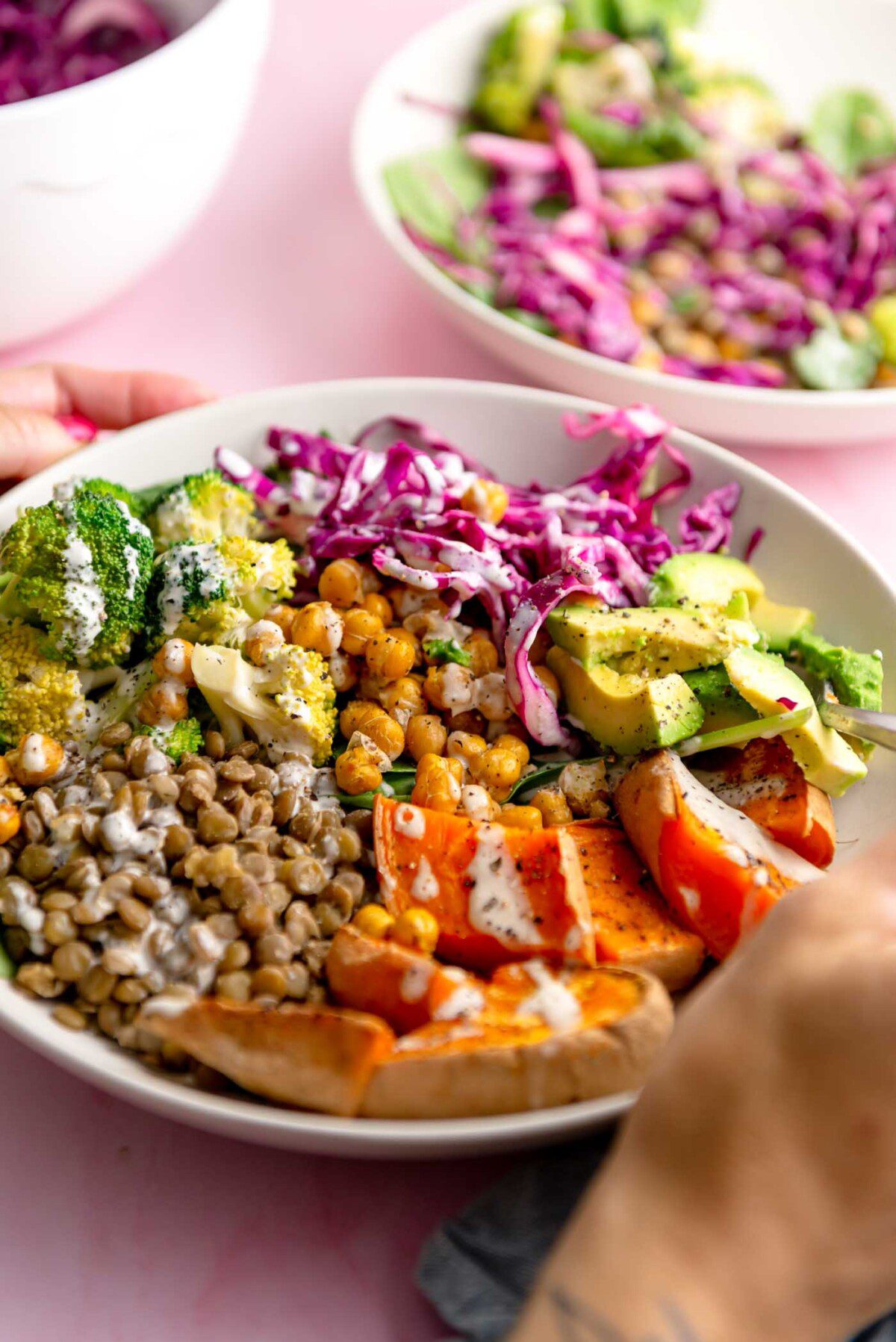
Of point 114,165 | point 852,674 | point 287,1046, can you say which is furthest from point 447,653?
point 114,165

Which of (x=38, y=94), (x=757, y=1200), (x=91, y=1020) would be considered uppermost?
(x=38, y=94)

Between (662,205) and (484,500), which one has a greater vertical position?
(662,205)

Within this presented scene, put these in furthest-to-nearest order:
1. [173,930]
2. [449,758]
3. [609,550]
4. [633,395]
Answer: [633,395] < [609,550] < [449,758] < [173,930]

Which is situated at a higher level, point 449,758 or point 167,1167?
point 449,758

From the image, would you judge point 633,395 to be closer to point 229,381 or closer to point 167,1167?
point 229,381

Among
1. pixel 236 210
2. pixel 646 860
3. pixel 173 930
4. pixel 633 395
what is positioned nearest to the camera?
pixel 173 930

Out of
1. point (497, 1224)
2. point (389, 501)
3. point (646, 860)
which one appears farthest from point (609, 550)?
point (497, 1224)

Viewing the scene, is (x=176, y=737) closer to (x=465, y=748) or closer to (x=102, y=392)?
(x=465, y=748)
